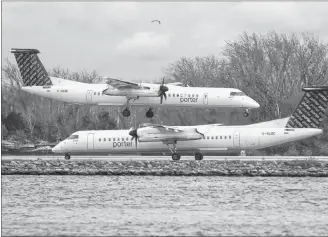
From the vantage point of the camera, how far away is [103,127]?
14200 centimetres

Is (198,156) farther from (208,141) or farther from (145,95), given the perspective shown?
(145,95)

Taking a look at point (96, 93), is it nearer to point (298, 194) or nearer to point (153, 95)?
point (153, 95)

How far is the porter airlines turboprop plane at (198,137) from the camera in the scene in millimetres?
105875

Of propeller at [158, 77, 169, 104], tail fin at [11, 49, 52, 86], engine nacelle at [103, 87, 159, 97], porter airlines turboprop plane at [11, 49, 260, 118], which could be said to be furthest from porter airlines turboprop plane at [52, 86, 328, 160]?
tail fin at [11, 49, 52, 86]

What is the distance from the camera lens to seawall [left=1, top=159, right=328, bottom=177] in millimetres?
94125

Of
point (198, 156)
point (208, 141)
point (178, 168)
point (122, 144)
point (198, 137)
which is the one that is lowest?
point (178, 168)

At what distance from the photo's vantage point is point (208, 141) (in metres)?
108

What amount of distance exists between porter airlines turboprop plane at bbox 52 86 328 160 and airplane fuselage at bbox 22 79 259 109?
4945mm

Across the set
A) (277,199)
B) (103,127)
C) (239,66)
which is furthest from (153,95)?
(277,199)

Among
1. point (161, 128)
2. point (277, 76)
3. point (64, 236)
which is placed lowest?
point (64, 236)

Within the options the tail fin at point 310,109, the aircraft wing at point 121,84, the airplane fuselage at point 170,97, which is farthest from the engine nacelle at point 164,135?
the tail fin at point 310,109

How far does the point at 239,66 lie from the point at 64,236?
336ft

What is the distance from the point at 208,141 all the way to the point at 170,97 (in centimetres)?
1054

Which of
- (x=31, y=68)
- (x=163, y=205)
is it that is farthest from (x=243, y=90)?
(x=163, y=205)
